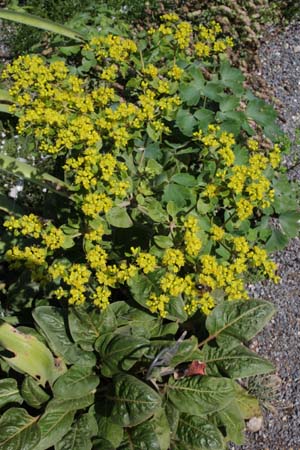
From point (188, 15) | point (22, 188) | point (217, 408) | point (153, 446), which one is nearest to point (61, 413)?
point (153, 446)

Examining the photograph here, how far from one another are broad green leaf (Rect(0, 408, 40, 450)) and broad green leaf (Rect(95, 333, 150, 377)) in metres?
0.33

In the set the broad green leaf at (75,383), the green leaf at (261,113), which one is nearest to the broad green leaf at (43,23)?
the green leaf at (261,113)

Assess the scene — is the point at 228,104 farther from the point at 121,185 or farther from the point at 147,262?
the point at 147,262

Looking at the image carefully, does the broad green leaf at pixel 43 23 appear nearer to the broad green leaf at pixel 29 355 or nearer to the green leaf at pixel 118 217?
the green leaf at pixel 118 217

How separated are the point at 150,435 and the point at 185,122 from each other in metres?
1.22

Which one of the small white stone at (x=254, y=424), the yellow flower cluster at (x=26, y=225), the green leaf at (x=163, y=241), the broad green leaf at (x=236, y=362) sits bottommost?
the small white stone at (x=254, y=424)

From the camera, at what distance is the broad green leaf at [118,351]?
2.29m

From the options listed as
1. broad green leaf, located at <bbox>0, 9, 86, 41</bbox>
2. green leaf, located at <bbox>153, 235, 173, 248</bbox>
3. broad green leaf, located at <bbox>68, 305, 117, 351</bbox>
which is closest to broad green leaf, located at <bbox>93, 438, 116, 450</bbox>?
broad green leaf, located at <bbox>68, 305, 117, 351</bbox>

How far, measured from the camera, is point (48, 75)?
2.35 m

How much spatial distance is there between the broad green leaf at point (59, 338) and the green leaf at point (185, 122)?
0.89m

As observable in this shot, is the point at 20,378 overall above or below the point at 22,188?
below

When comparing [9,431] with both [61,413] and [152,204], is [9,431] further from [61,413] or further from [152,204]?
[152,204]

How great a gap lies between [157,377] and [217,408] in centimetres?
26

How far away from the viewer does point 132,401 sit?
225cm
